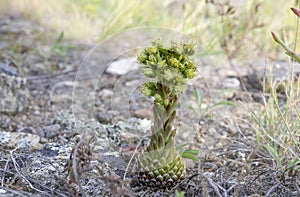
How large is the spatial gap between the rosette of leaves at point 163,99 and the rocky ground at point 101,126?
8cm

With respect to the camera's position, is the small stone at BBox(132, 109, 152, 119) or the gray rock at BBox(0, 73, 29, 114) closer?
the small stone at BBox(132, 109, 152, 119)

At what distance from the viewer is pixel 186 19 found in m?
3.60

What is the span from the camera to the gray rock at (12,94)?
8.45 ft

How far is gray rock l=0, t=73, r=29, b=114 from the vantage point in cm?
258

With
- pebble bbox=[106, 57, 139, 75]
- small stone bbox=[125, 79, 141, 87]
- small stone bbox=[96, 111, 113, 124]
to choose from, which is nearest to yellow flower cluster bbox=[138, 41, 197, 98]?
small stone bbox=[96, 111, 113, 124]

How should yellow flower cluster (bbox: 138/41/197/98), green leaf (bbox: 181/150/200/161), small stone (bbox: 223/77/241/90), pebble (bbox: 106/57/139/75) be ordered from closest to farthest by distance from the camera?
yellow flower cluster (bbox: 138/41/197/98) < green leaf (bbox: 181/150/200/161) < small stone (bbox: 223/77/241/90) < pebble (bbox: 106/57/139/75)

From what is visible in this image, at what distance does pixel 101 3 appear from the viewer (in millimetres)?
4203

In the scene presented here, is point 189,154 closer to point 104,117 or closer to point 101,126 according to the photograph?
point 101,126

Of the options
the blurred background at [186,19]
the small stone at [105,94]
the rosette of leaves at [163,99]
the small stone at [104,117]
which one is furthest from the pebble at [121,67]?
the rosette of leaves at [163,99]

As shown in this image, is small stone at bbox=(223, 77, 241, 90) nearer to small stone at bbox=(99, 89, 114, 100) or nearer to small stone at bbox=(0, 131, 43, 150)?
small stone at bbox=(99, 89, 114, 100)

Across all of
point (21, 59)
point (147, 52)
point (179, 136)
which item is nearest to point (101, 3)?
point (21, 59)

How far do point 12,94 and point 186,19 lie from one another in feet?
5.35

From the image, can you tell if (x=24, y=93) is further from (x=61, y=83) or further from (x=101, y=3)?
(x=101, y=3)

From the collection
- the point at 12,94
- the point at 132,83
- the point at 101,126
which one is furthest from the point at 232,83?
the point at 12,94
